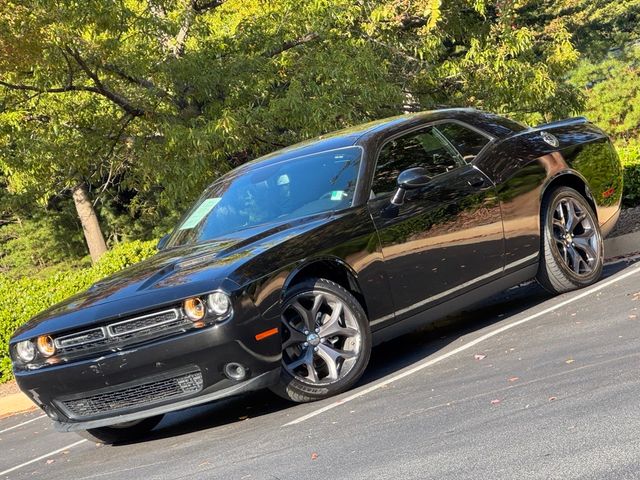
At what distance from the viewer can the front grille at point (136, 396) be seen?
5.78m

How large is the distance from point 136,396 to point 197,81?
8.01 m

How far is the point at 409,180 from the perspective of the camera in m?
6.82

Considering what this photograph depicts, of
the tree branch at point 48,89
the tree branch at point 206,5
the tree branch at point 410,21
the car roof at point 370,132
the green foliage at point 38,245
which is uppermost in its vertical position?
the tree branch at point 206,5

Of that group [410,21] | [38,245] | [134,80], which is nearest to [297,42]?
[410,21]

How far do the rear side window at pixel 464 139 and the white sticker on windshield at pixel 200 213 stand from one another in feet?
5.74

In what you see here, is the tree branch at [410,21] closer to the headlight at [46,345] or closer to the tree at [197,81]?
the tree at [197,81]

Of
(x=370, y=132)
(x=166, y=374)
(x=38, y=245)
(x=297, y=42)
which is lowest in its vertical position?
(x=38, y=245)

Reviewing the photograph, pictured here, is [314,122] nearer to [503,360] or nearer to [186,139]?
[186,139]

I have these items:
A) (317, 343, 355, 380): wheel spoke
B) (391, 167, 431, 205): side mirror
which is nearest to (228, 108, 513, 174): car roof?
(391, 167, 431, 205): side mirror

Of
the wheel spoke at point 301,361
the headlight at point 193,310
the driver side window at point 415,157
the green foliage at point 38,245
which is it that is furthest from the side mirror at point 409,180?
the green foliage at point 38,245

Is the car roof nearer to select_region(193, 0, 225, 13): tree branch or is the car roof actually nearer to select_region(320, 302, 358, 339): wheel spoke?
select_region(320, 302, 358, 339): wheel spoke

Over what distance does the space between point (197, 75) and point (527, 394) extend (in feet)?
29.6

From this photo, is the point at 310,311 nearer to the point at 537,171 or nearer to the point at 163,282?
the point at 163,282

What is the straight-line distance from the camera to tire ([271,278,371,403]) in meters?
6.07
